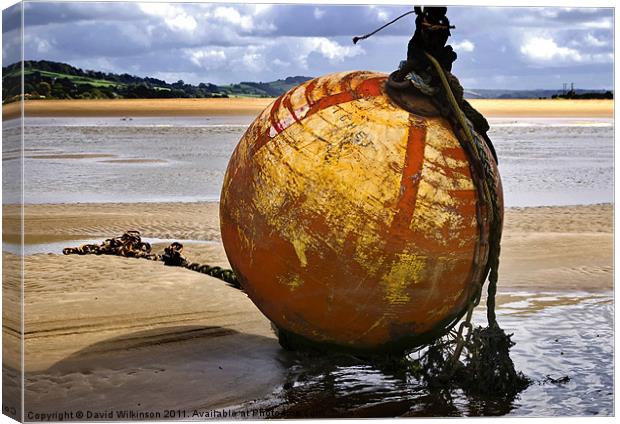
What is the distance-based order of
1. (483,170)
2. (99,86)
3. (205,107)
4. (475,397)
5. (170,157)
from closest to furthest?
(483,170) → (475,397) → (99,86) → (205,107) → (170,157)

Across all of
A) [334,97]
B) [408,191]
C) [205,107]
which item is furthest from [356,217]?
[205,107]

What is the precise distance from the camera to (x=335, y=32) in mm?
6258

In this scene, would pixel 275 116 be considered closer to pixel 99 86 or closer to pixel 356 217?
pixel 356 217

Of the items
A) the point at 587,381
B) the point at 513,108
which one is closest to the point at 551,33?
the point at 513,108

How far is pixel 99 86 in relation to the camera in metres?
6.43

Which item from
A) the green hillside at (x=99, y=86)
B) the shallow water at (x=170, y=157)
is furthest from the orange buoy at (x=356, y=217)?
the shallow water at (x=170, y=157)

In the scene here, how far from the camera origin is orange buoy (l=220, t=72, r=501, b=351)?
548 centimetres

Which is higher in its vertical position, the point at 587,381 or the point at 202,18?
the point at 202,18

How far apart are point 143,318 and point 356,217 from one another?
2.11 m

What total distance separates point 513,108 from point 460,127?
4.15 feet

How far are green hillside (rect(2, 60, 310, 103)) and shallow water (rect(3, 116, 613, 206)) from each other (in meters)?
0.17

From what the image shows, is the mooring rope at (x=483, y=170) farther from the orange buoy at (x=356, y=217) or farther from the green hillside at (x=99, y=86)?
the green hillside at (x=99, y=86)

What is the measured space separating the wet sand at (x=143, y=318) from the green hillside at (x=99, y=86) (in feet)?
2.09

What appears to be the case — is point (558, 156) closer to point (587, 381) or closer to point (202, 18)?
point (587, 381)
